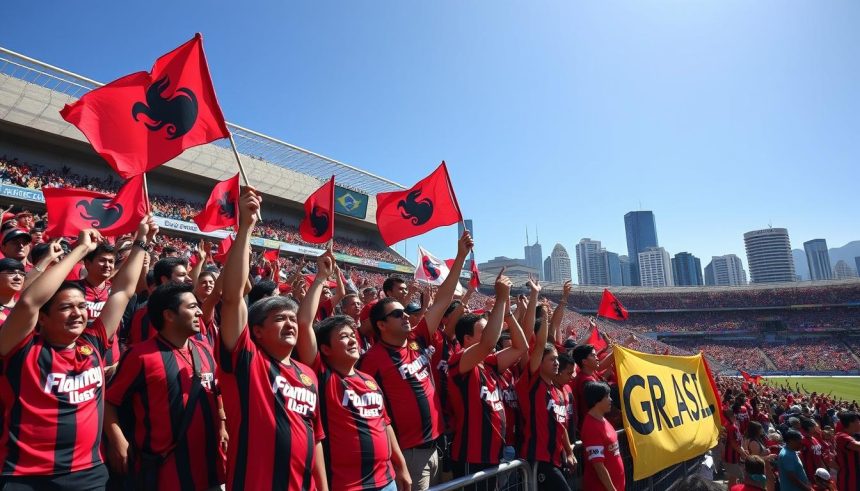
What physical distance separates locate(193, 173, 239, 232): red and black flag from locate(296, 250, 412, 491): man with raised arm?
5.36 metres

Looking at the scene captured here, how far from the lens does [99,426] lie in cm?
245

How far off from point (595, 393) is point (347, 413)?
2423mm

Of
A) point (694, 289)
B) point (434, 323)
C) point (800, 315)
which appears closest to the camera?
point (434, 323)

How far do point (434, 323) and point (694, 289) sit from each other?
60.8 meters

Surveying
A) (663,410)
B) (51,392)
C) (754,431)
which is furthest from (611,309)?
(51,392)

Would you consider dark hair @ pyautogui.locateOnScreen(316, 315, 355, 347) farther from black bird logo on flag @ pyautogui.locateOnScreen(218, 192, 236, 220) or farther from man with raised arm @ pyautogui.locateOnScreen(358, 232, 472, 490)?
black bird logo on flag @ pyautogui.locateOnScreen(218, 192, 236, 220)

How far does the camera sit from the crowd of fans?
22.6 m

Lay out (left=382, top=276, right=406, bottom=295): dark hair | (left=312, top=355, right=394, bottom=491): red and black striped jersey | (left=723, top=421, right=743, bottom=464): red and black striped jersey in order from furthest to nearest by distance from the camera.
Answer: (left=723, top=421, right=743, bottom=464): red and black striped jersey → (left=382, top=276, right=406, bottom=295): dark hair → (left=312, top=355, right=394, bottom=491): red and black striped jersey

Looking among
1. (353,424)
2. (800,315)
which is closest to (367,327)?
(353,424)

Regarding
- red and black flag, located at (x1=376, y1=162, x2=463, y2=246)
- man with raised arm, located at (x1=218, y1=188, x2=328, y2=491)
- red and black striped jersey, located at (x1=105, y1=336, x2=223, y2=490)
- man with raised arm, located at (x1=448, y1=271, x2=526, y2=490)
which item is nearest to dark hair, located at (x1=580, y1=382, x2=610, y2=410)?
man with raised arm, located at (x1=448, y1=271, x2=526, y2=490)

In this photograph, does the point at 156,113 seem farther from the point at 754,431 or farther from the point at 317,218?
the point at 754,431

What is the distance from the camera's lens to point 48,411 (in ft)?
7.55

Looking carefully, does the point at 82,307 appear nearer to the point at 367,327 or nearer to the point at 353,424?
the point at 353,424

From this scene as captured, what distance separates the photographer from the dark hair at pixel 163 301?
2.81 meters
